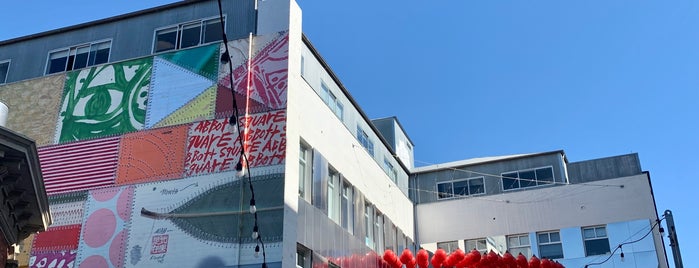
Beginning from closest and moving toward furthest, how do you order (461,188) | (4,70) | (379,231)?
(4,70) → (379,231) → (461,188)

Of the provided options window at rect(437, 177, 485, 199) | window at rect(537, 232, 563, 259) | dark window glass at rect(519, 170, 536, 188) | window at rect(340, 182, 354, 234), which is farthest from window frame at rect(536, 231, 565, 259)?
window at rect(340, 182, 354, 234)

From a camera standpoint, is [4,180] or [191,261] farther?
[191,261]

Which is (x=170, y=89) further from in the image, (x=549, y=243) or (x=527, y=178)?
(x=549, y=243)

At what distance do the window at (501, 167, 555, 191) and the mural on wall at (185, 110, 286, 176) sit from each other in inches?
655

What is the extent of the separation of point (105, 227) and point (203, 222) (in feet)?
11.3

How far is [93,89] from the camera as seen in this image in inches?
959

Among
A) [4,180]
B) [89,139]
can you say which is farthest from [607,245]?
[4,180]

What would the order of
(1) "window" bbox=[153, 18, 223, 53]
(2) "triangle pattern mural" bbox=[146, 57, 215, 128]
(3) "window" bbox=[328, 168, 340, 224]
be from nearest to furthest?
(2) "triangle pattern mural" bbox=[146, 57, 215, 128] < (1) "window" bbox=[153, 18, 223, 53] < (3) "window" bbox=[328, 168, 340, 224]

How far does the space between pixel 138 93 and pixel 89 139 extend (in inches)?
88.7

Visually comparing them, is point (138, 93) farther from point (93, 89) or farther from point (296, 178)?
point (296, 178)

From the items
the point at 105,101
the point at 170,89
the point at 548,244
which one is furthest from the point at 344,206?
the point at 548,244

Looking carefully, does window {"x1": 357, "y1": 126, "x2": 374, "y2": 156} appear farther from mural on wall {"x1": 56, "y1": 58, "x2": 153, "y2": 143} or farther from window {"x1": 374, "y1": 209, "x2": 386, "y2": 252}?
mural on wall {"x1": 56, "y1": 58, "x2": 153, "y2": 143}

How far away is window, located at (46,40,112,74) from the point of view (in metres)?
25.0

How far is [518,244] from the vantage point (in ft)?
108
